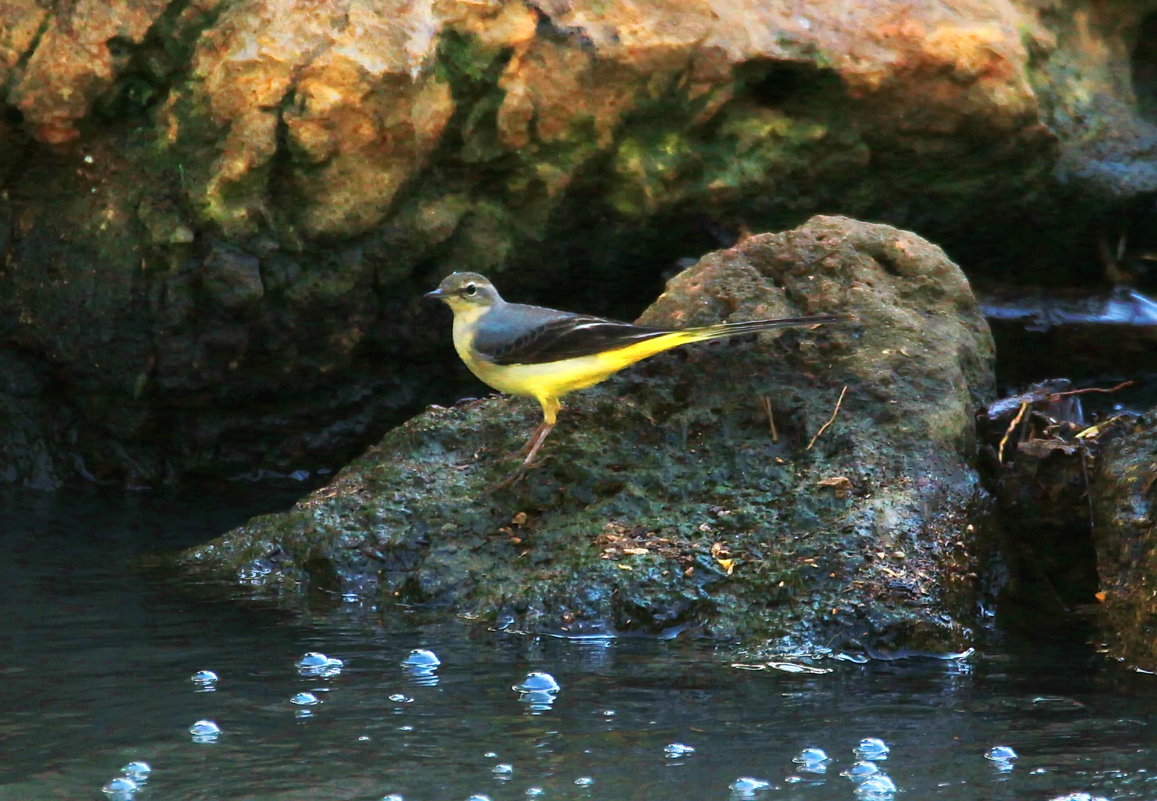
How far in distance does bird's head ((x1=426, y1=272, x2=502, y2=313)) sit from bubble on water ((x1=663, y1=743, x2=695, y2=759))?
3.17 m

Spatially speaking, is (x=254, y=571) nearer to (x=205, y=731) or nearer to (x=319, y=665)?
(x=319, y=665)

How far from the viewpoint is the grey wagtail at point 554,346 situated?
261 inches

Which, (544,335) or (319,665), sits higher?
(544,335)

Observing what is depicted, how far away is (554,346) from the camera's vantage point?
6.75 metres

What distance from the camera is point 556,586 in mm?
6230

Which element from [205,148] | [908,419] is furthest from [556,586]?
[205,148]

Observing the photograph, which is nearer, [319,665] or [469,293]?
[319,665]

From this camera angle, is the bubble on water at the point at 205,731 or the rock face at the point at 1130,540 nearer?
the bubble on water at the point at 205,731

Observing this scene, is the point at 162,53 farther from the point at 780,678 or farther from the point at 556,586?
the point at 780,678

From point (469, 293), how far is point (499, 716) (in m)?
2.89

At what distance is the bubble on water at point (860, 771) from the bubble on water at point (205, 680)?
2336 mm

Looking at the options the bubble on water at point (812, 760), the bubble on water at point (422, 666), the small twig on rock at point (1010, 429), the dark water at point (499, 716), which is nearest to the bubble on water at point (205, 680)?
the dark water at point (499, 716)

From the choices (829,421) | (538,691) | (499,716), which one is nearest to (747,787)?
(499,716)

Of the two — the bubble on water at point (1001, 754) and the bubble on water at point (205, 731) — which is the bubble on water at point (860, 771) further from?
the bubble on water at point (205, 731)
